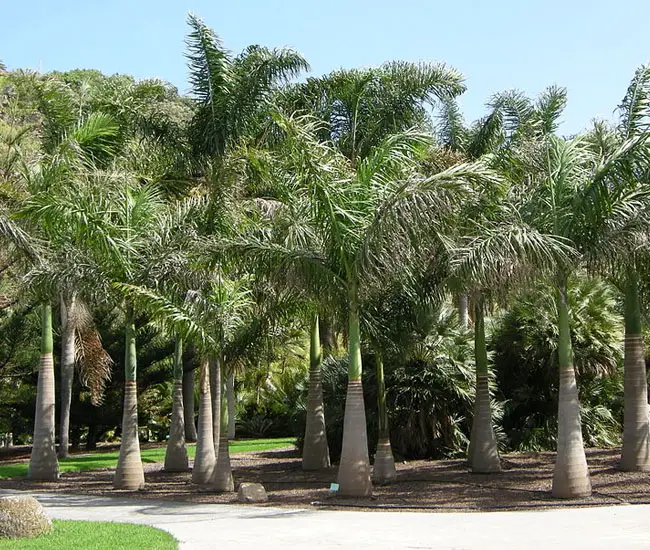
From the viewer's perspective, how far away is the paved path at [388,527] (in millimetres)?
10578

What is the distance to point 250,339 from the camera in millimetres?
17594

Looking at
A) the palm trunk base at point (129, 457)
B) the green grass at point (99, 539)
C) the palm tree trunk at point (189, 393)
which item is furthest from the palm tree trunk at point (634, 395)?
the palm tree trunk at point (189, 393)

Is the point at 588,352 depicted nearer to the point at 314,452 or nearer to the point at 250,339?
the point at 314,452

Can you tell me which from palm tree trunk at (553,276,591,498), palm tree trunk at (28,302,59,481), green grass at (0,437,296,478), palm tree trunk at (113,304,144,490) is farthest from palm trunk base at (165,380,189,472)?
palm tree trunk at (553,276,591,498)

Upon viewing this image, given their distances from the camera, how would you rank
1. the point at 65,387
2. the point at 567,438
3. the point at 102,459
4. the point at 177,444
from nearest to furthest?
the point at 567,438 → the point at 177,444 → the point at 102,459 → the point at 65,387

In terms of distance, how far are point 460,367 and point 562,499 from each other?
7.15 m

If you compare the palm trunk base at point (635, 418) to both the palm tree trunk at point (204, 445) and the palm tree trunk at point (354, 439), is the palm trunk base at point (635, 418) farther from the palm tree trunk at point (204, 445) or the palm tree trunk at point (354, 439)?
the palm tree trunk at point (204, 445)

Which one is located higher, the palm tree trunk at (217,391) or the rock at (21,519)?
the palm tree trunk at (217,391)

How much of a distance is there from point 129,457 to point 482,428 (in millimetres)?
7401

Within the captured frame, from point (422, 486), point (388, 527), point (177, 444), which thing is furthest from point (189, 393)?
point (388, 527)

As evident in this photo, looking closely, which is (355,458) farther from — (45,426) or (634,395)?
(45,426)

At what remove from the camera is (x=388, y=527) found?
483 inches

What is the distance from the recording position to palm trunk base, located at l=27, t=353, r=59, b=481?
69.2 feet

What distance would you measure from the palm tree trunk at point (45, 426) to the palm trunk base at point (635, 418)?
1279cm
